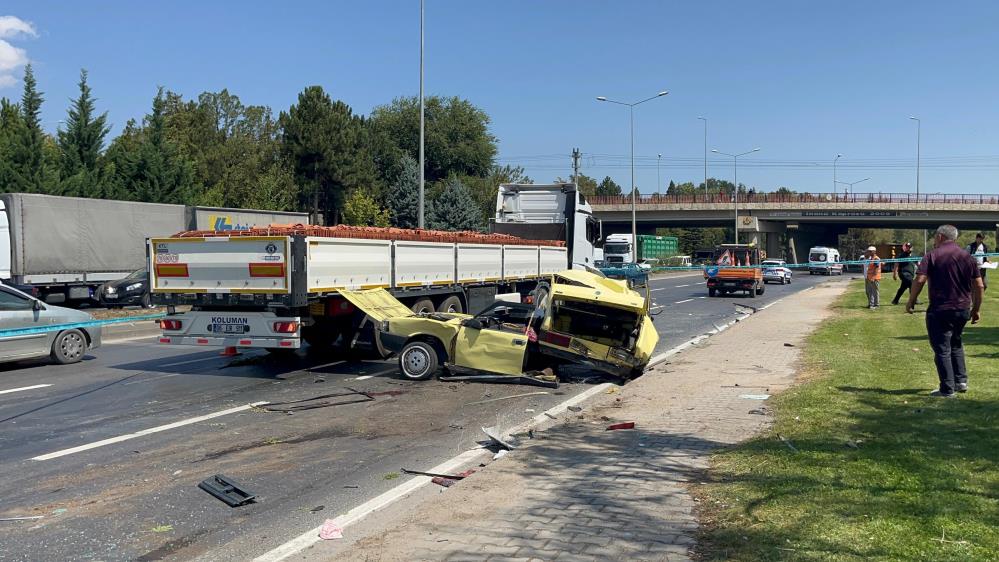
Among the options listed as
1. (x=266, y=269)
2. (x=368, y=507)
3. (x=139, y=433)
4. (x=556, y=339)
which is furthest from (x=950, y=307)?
(x=266, y=269)

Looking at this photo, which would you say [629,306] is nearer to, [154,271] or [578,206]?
[154,271]

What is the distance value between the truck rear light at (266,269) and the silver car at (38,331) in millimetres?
4099

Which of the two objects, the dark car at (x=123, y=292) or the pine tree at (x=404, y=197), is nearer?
the dark car at (x=123, y=292)

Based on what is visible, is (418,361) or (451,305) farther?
(451,305)

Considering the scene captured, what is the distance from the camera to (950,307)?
8.48 meters

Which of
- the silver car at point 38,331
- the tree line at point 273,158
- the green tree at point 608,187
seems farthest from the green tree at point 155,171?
the green tree at point 608,187

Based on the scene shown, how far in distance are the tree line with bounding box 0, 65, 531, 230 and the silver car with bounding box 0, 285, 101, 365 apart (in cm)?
2411

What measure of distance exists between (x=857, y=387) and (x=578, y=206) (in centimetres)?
1484

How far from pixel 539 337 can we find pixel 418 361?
1833mm

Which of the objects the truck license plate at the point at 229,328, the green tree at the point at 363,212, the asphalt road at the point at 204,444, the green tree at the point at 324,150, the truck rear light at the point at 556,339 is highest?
the green tree at the point at 324,150

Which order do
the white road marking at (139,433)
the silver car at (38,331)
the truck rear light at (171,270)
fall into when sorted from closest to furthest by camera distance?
the white road marking at (139,433)
the truck rear light at (171,270)
the silver car at (38,331)

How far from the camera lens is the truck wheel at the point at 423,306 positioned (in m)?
14.5

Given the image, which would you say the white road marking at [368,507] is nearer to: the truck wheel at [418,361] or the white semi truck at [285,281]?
the truck wheel at [418,361]

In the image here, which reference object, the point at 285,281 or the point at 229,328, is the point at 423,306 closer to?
the point at 285,281
